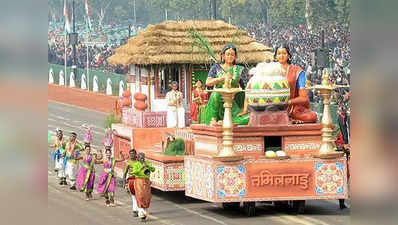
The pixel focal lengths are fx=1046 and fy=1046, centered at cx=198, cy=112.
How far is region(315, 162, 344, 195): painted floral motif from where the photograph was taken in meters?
16.3

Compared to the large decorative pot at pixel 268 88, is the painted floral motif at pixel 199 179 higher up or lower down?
lower down

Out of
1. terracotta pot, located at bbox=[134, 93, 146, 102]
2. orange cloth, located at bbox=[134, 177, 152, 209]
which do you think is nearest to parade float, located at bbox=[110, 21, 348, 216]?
orange cloth, located at bbox=[134, 177, 152, 209]

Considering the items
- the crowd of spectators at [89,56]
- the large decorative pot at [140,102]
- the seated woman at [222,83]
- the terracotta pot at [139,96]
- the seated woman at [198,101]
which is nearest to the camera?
the seated woman at [222,83]

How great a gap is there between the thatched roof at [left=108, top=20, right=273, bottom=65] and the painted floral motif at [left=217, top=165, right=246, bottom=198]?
236 inches

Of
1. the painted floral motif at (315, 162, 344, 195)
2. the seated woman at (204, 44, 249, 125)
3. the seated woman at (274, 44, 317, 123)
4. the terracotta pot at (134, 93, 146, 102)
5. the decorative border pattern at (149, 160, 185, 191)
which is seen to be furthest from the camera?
the terracotta pot at (134, 93, 146, 102)

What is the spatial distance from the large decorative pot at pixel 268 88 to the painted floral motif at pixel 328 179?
3.92 feet

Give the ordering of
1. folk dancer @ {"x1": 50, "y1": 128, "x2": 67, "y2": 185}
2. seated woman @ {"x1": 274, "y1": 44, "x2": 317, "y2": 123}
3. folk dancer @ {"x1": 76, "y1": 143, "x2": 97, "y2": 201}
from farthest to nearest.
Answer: folk dancer @ {"x1": 50, "y1": 128, "x2": 67, "y2": 185} < folk dancer @ {"x1": 76, "y1": 143, "x2": 97, "y2": 201} < seated woman @ {"x1": 274, "y1": 44, "x2": 317, "y2": 123}

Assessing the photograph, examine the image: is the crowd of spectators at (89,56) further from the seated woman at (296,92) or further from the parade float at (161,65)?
the seated woman at (296,92)

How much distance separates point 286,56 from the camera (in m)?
17.5

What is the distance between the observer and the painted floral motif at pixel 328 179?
16328 mm

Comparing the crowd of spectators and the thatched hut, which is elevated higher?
the thatched hut

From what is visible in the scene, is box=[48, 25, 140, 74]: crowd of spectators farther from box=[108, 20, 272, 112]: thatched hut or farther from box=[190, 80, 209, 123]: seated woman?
box=[190, 80, 209, 123]: seated woman

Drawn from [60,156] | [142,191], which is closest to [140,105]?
[60,156]

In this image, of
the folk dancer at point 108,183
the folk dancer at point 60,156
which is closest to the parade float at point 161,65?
the folk dancer at point 60,156
